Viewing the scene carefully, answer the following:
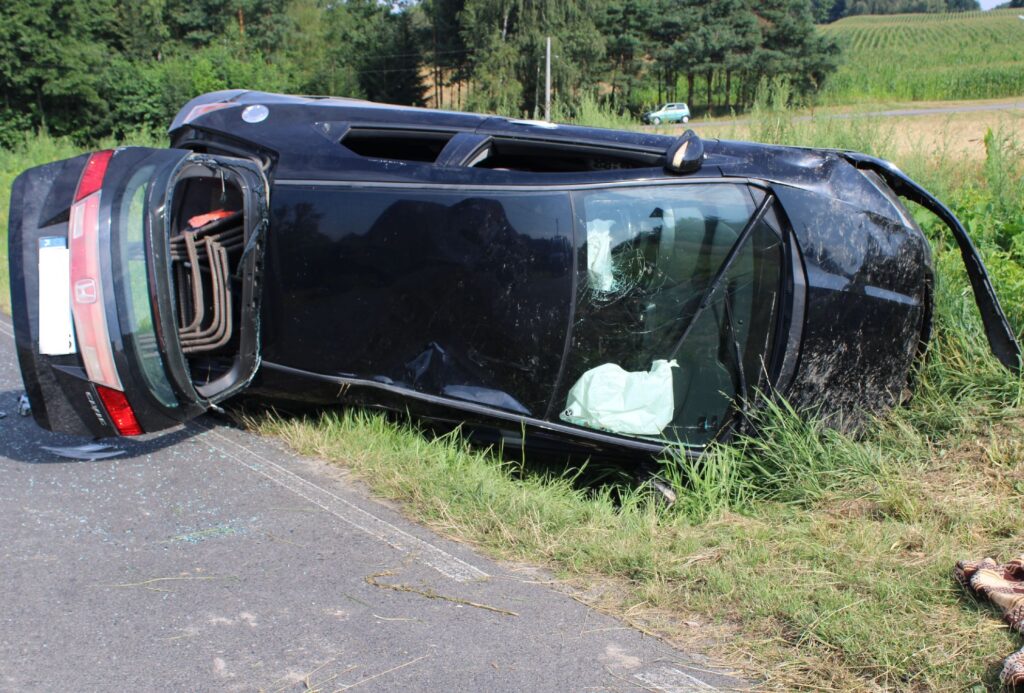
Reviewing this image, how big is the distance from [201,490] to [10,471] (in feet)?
3.44

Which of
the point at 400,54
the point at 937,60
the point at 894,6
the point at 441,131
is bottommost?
the point at 441,131

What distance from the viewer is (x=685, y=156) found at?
3.96 m

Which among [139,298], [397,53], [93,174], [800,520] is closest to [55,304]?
[139,298]

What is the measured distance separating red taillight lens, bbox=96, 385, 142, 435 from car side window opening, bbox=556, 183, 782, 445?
2032 millimetres

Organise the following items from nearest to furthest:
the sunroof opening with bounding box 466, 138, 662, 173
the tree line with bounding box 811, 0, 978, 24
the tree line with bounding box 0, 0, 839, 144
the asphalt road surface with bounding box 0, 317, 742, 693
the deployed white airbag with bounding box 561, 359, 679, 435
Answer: the asphalt road surface with bounding box 0, 317, 742, 693 < the deployed white airbag with bounding box 561, 359, 679, 435 < the sunroof opening with bounding box 466, 138, 662, 173 < the tree line with bounding box 0, 0, 839, 144 < the tree line with bounding box 811, 0, 978, 24

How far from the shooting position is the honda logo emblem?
3941mm

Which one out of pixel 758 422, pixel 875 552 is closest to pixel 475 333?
pixel 758 422

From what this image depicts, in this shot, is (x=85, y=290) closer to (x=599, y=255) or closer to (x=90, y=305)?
(x=90, y=305)

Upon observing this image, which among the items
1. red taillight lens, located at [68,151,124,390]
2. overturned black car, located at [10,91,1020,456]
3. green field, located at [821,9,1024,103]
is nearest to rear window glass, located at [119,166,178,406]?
overturned black car, located at [10,91,1020,456]

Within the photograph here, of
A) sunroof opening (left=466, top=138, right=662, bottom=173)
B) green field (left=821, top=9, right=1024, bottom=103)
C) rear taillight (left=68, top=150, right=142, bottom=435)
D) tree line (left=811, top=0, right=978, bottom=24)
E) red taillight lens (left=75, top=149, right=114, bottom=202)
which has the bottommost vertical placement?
rear taillight (left=68, top=150, right=142, bottom=435)

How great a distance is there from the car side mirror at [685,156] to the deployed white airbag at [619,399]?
35.8 inches

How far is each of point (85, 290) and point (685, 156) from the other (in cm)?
284

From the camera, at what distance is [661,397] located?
4059 mm

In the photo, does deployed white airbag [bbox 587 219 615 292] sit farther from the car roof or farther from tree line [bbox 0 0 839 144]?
tree line [bbox 0 0 839 144]
